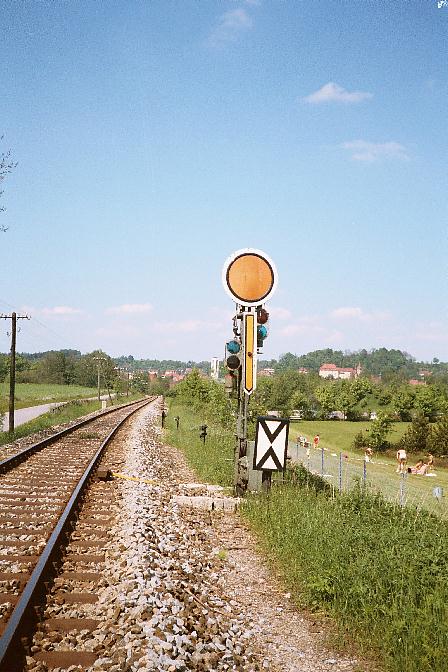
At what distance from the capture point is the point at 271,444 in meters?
9.01

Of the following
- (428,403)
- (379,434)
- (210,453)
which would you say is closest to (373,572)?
(210,453)

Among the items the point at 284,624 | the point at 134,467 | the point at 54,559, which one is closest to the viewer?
the point at 284,624

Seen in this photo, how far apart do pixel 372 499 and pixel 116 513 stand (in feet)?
12.9

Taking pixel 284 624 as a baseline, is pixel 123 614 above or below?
above

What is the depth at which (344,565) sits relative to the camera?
5676mm

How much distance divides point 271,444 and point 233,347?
1866 mm

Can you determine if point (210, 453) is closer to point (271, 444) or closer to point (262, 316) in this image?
point (271, 444)

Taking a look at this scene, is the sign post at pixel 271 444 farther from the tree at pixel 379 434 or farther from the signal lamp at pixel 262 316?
the tree at pixel 379 434

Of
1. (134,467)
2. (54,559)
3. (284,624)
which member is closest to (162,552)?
(54,559)

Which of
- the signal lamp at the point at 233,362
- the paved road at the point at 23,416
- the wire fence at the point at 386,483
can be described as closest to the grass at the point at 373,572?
the wire fence at the point at 386,483

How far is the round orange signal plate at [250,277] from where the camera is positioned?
9.97 meters

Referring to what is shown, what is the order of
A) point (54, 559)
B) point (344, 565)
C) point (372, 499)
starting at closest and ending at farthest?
Answer: point (344, 565) < point (54, 559) < point (372, 499)

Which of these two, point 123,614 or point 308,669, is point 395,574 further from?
point 123,614

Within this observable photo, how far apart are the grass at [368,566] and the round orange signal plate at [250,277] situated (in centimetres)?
353
